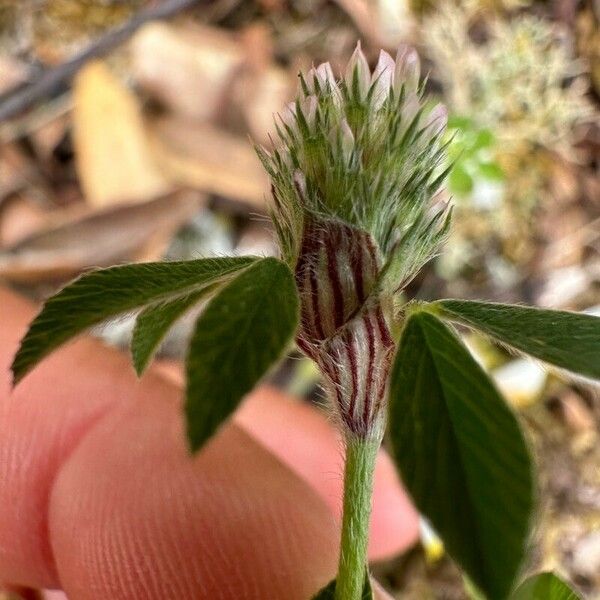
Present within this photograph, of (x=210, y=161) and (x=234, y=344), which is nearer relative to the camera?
(x=234, y=344)

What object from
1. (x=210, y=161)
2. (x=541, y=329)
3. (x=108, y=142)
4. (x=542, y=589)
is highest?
(x=108, y=142)

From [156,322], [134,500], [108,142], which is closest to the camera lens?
[156,322]

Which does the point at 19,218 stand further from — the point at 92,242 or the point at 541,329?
the point at 541,329

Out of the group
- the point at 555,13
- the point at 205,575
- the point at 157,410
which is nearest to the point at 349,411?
the point at 205,575

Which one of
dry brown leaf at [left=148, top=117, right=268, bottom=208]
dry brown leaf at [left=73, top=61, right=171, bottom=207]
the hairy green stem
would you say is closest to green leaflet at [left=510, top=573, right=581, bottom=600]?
the hairy green stem

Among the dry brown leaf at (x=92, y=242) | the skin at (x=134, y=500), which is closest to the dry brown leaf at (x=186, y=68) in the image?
the dry brown leaf at (x=92, y=242)

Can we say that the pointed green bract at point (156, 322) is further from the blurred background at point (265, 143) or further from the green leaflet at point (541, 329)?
the blurred background at point (265, 143)

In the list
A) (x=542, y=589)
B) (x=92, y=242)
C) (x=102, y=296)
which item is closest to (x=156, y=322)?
(x=102, y=296)
